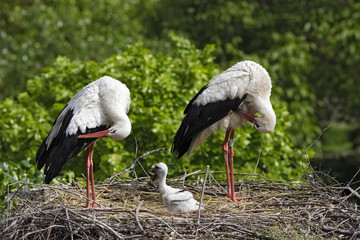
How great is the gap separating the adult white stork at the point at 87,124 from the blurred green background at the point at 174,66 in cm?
100

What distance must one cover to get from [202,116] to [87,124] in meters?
1.23

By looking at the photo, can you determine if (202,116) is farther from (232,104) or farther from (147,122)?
(147,122)

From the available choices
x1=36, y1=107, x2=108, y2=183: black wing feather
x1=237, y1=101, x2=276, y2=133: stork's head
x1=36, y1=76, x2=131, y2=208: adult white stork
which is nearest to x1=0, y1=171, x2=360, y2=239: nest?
x1=36, y1=107, x2=108, y2=183: black wing feather

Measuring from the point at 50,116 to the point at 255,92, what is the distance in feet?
11.0

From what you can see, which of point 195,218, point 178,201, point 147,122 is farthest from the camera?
point 147,122

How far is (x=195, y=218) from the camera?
5.05 metres

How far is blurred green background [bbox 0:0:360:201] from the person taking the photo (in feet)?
25.3

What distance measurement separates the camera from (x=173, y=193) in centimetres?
556

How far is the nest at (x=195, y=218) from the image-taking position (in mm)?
4828

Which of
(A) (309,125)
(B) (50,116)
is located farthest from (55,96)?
(A) (309,125)

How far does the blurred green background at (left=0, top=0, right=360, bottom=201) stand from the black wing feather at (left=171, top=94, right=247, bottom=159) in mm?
1150

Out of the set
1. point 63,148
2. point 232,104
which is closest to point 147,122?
point 232,104

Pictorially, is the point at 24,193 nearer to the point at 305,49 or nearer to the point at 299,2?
the point at 305,49

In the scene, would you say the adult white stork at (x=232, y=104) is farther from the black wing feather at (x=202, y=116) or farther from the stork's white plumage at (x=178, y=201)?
the stork's white plumage at (x=178, y=201)
